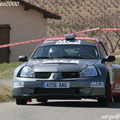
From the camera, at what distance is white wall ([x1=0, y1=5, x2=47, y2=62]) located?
30078 mm

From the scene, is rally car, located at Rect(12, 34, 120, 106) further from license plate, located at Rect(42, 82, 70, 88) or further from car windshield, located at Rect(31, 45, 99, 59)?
car windshield, located at Rect(31, 45, 99, 59)

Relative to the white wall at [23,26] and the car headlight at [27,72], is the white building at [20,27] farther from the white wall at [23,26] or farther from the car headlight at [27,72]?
the car headlight at [27,72]

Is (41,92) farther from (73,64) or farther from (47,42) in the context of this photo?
(47,42)

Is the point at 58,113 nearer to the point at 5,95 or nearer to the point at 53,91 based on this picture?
the point at 53,91

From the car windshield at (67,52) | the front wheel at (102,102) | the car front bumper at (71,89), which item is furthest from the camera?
the car windshield at (67,52)

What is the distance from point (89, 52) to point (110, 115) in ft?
10.6

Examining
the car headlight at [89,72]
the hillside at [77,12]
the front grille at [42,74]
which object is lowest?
the hillside at [77,12]

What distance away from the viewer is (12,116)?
394 inches

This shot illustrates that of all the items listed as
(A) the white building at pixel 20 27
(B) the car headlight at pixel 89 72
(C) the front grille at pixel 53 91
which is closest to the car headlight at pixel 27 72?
(C) the front grille at pixel 53 91

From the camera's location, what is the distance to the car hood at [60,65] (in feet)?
39.3

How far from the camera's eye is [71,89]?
1191 cm

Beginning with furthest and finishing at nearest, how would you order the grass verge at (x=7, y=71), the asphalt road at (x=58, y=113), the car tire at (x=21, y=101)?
the grass verge at (x=7, y=71) → the car tire at (x=21, y=101) → the asphalt road at (x=58, y=113)

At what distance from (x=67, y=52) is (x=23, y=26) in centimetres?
1742

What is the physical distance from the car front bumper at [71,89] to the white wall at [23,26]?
18.2m
